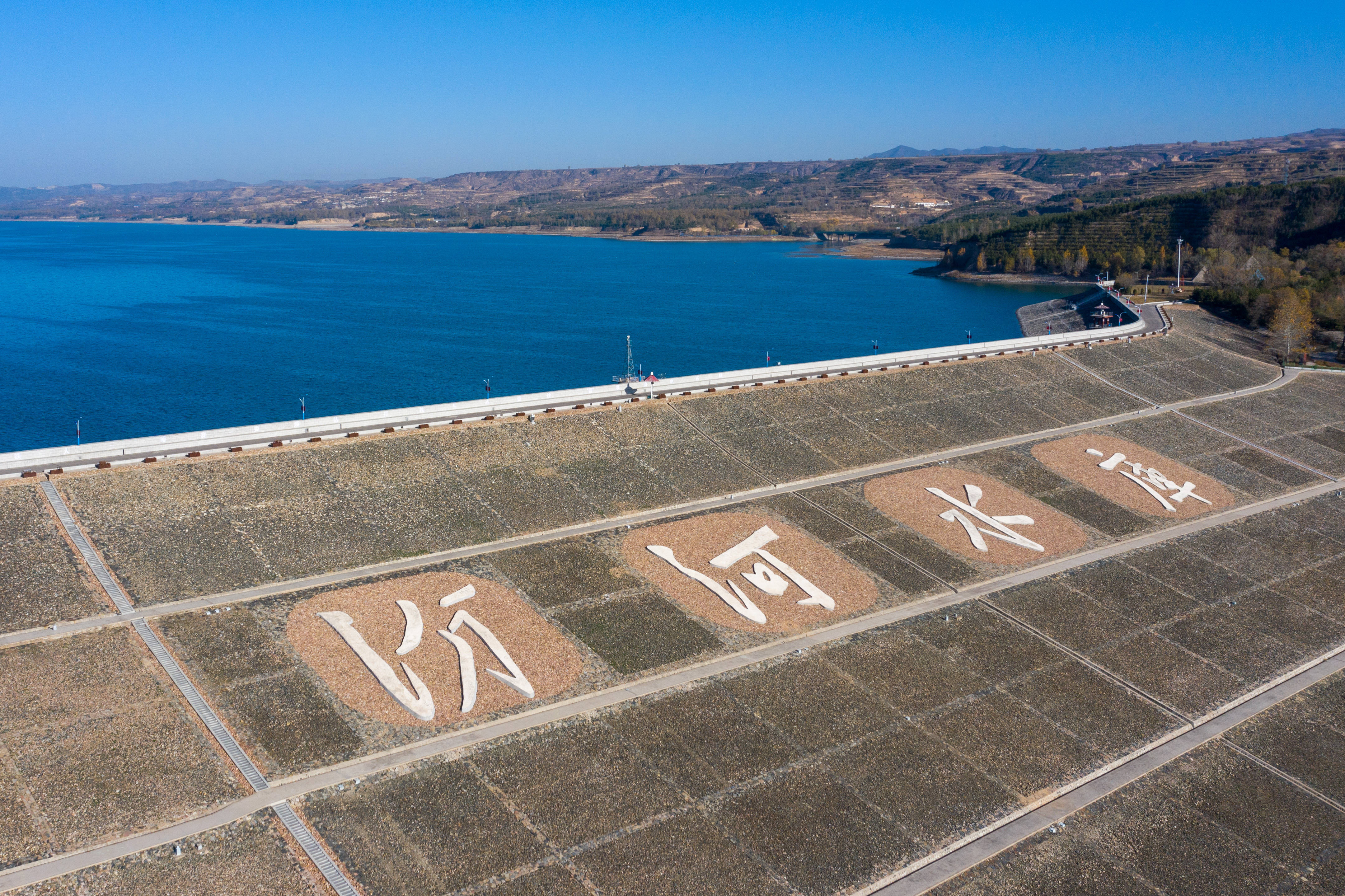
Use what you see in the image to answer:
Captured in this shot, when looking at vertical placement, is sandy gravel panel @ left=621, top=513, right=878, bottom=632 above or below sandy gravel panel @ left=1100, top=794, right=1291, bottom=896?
above

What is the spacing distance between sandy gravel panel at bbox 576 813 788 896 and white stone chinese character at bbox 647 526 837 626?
10338 millimetres

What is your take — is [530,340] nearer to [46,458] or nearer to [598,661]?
[46,458]

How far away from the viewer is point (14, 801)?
1994 cm

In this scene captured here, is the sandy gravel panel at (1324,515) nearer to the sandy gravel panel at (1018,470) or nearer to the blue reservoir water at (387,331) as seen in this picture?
the sandy gravel panel at (1018,470)

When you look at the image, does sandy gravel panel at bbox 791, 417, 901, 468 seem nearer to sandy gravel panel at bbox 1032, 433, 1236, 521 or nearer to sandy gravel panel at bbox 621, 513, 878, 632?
sandy gravel panel at bbox 1032, 433, 1236, 521

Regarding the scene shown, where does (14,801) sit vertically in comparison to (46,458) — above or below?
below

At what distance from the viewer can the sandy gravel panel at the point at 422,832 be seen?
19312 millimetres

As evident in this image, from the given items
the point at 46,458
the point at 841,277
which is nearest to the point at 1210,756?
the point at 46,458

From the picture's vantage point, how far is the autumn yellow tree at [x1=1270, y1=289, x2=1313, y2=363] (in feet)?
245

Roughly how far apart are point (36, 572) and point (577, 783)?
1944 centimetres

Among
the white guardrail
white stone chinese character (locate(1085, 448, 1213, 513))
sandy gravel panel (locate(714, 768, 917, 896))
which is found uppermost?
the white guardrail

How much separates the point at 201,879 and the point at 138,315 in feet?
389

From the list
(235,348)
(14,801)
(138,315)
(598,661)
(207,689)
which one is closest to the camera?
(14,801)

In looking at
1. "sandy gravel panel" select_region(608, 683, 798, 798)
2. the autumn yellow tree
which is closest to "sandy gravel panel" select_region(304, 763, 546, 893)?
"sandy gravel panel" select_region(608, 683, 798, 798)
